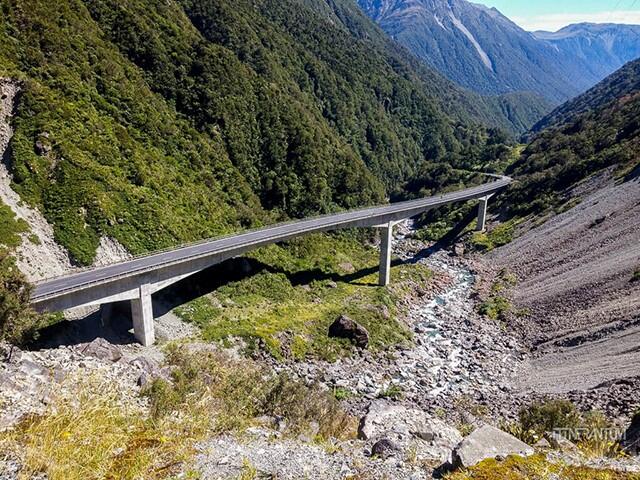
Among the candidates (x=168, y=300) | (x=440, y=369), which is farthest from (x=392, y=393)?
(x=168, y=300)

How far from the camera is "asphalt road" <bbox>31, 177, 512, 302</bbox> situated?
2816cm

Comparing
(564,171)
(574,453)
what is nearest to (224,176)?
(574,453)

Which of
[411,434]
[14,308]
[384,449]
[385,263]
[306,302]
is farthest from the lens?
[385,263]

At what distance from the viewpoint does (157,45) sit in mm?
65438

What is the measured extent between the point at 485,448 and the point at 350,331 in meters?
31.2

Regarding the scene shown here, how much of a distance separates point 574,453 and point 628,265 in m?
42.4

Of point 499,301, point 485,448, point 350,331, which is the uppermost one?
point 485,448

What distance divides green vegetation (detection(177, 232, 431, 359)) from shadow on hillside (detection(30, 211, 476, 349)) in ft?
1.04

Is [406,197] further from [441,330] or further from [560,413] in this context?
[560,413]

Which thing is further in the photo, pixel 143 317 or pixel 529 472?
pixel 143 317

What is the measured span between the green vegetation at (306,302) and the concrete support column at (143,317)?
14.3ft

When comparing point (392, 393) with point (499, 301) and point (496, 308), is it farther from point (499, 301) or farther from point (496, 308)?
point (499, 301)

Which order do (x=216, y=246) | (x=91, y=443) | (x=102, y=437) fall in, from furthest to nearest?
(x=216, y=246) < (x=102, y=437) < (x=91, y=443)

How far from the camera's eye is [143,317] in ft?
102
